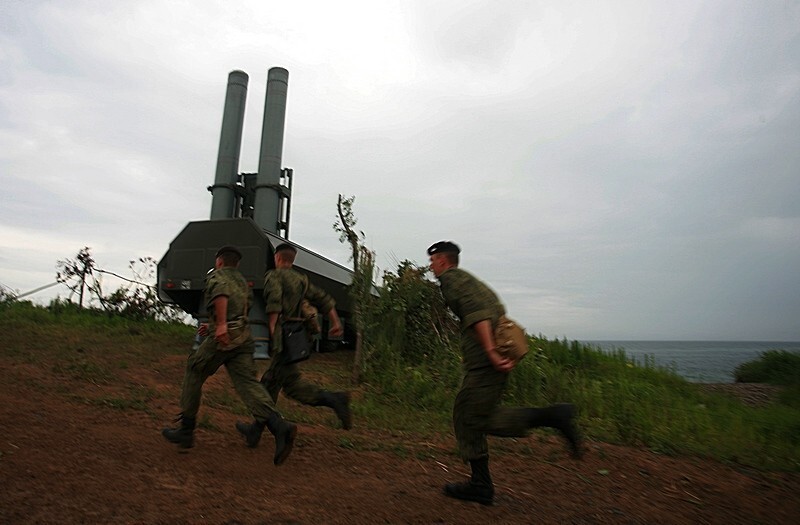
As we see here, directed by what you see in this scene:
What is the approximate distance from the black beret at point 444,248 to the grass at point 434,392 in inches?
79.6

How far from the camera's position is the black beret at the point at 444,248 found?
4004 mm

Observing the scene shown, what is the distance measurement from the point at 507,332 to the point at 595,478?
178 centimetres

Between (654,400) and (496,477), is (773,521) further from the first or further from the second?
(654,400)

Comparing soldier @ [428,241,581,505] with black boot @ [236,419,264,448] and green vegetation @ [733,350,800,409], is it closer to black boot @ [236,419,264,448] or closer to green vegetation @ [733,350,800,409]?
black boot @ [236,419,264,448]

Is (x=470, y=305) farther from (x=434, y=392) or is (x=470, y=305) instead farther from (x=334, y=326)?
(x=434, y=392)

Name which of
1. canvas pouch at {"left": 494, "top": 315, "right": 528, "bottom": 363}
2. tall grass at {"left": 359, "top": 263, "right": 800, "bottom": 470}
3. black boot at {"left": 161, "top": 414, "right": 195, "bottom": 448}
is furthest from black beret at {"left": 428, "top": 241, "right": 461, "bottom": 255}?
tall grass at {"left": 359, "top": 263, "right": 800, "bottom": 470}

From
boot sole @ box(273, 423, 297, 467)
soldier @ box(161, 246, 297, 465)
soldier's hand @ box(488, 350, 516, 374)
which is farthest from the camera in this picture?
soldier @ box(161, 246, 297, 465)

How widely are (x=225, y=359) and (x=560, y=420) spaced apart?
107 inches

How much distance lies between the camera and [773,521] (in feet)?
12.6

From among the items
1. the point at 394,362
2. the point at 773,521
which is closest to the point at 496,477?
the point at 773,521

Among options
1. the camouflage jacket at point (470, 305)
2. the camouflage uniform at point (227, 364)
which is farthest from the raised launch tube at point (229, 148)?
the camouflage jacket at point (470, 305)

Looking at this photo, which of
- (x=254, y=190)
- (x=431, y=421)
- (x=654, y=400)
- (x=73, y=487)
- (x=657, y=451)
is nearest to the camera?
(x=73, y=487)

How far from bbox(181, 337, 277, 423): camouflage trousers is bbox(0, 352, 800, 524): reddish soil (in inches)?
16.2

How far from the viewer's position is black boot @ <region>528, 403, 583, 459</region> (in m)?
3.70
